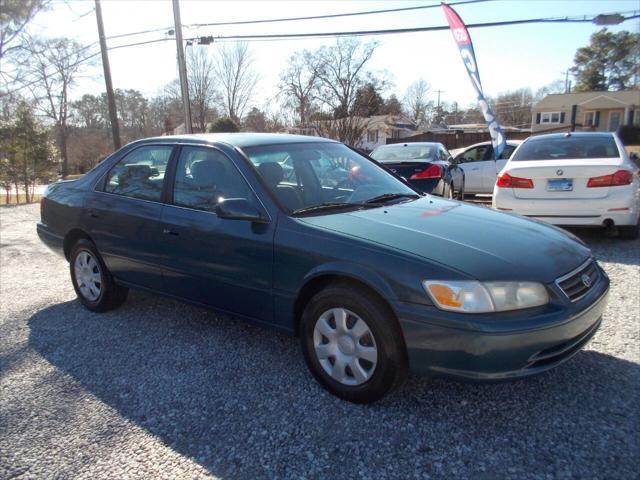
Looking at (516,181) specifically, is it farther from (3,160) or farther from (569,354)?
(3,160)

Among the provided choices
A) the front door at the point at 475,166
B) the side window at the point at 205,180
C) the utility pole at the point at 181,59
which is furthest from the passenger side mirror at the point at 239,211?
the utility pole at the point at 181,59

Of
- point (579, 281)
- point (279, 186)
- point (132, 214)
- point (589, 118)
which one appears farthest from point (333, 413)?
point (589, 118)

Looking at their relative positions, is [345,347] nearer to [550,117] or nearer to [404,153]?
[404,153]

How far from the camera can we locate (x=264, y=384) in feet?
10.3

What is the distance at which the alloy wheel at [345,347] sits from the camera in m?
2.75

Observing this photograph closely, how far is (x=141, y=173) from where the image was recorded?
4152mm

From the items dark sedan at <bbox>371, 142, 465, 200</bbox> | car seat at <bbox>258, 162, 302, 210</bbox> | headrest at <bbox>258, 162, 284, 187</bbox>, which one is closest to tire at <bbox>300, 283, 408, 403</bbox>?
car seat at <bbox>258, 162, 302, 210</bbox>

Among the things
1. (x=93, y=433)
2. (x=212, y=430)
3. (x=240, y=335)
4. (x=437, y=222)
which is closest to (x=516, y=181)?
(x=437, y=222)

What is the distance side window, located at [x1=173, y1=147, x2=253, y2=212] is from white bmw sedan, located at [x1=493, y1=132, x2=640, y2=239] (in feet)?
14.3

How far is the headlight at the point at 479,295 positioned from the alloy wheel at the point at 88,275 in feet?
10.7

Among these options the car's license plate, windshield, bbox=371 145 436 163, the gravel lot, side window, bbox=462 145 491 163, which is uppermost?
windshield, bbox=371 145 436 163

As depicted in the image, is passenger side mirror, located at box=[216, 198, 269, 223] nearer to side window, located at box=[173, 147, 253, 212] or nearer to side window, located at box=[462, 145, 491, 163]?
side window, located at box=[173, 147, 253, 212]

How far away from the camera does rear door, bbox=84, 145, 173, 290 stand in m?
3.88

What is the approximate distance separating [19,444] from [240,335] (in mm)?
1669
